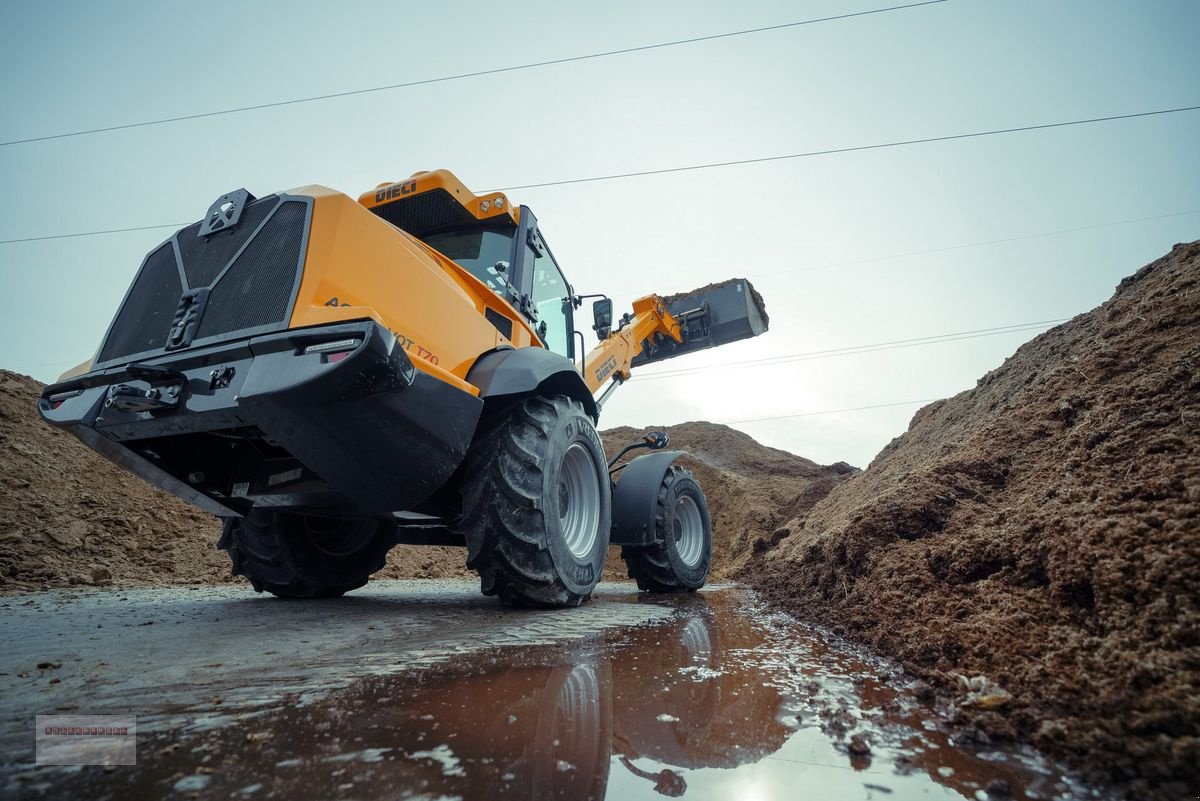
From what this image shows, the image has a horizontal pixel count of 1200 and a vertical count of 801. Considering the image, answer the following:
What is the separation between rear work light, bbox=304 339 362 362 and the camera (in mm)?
2262

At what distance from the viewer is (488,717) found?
4.52 feet

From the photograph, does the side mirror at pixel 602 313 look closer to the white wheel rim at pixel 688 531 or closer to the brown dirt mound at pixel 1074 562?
the white wheel rim at pixel 688 531

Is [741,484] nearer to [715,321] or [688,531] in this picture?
[715,321]

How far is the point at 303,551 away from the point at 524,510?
2.00 m

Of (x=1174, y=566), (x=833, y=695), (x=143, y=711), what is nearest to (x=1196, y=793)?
(x=1174, y=566)

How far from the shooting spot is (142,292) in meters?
3.08

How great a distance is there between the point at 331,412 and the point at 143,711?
1.21 meters

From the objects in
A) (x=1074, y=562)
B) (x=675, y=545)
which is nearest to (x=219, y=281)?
(x=1074, y=562)

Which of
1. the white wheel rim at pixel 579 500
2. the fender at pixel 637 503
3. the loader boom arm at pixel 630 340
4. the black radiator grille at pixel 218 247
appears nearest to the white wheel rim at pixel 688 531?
the fender at pixel 637 503

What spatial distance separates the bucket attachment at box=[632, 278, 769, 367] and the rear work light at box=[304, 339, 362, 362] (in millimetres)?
5686

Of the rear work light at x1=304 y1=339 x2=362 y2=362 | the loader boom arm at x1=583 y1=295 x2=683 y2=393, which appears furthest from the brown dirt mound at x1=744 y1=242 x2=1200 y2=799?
the loader boom arm at x1=583 y1=295 x2=683 y2=393

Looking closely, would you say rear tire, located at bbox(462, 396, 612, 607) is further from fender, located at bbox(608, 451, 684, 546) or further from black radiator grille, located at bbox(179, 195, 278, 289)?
black radiator grille, located at bbox(179, 195, 278, 289)

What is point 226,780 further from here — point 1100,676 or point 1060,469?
point 1060,469

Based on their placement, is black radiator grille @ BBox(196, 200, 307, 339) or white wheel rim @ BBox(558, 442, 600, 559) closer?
black radiator grille @ BBox(196, 200, 307, 339)
